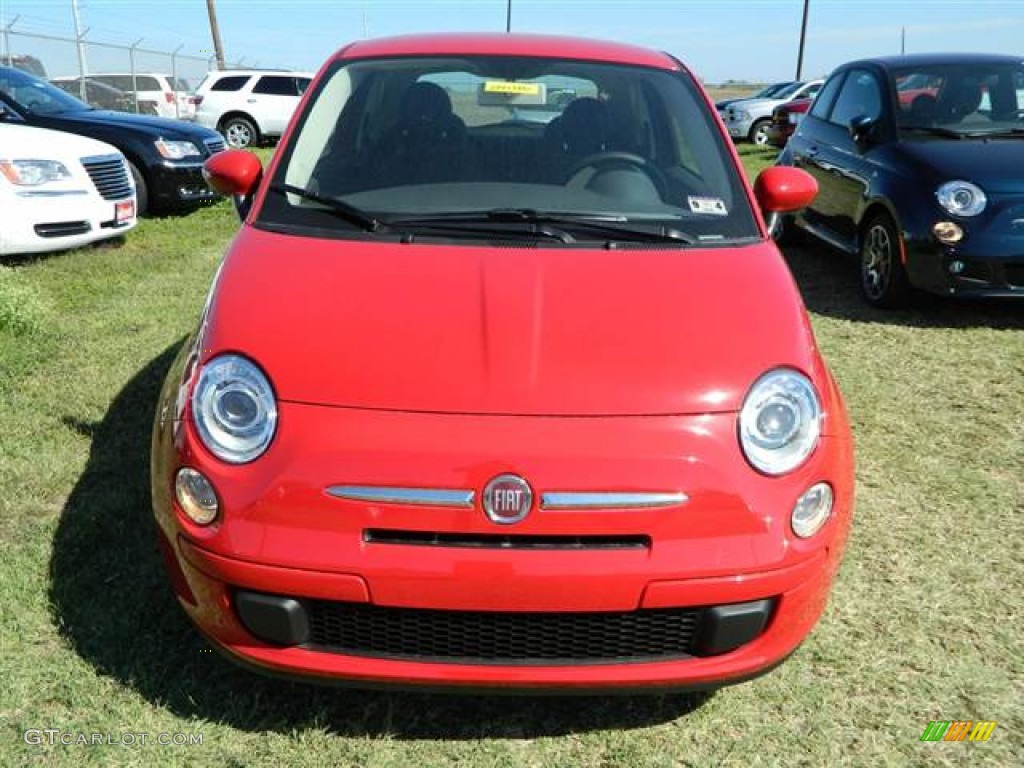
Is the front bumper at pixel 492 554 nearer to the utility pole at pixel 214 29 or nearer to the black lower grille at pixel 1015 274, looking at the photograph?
the black lower grille at pixel 1015 274

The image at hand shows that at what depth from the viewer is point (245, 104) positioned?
18062mm

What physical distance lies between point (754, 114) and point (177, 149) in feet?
45.8

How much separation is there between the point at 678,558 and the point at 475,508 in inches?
17.6

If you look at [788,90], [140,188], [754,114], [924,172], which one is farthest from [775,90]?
[924,172]

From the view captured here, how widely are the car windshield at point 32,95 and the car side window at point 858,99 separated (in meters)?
7.43

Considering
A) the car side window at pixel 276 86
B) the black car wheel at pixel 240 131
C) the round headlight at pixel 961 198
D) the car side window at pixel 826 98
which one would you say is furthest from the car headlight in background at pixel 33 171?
the car side window at pixel 276 86

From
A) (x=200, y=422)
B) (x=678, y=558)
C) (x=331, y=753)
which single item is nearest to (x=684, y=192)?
(x=678, y=558)

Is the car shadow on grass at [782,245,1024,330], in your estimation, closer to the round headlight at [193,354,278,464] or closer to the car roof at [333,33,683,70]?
the car roof at [333,33,683,70]

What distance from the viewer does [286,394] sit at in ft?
6.76

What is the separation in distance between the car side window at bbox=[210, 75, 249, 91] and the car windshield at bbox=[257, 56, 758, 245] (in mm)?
16394

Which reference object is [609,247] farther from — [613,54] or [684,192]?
[613,54]

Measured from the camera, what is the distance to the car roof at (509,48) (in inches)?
130

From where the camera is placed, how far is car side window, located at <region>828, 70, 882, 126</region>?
20.9 ft

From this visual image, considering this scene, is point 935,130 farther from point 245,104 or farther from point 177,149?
point 245,104
